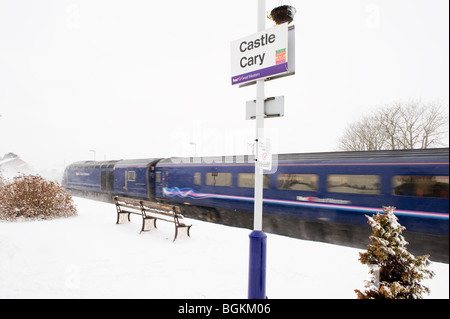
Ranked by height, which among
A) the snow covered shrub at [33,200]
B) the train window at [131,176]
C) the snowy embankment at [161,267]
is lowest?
the snowy embankment at [161,267]

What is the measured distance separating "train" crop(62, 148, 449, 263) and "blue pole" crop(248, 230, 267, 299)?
15.3 feet

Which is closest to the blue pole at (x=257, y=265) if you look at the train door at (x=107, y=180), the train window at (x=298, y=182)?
the train window at (x=298, y=182)

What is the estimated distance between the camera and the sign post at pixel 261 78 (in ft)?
10.9

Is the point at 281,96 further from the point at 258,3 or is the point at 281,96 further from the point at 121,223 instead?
the point at 121,223

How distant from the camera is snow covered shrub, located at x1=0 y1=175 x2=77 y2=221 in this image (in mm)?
8626

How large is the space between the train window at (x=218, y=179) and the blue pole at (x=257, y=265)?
258 inches

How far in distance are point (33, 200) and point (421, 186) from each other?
11938mm

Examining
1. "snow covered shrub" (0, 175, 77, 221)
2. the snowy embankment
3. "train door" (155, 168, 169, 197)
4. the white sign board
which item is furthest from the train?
the white sign board

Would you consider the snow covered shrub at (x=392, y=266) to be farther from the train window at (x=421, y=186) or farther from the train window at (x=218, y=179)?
the train window at (x=218, y=179)

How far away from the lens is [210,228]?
807cm

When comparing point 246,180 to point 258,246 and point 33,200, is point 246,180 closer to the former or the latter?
point 258,246
